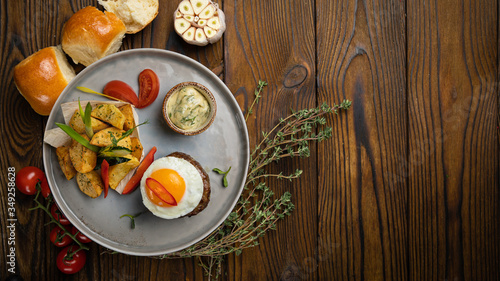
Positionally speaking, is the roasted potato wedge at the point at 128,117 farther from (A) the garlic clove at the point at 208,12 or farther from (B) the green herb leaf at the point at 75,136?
(A) the garlic clove at the point at 208,12

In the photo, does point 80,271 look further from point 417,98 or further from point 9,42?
point 417,98

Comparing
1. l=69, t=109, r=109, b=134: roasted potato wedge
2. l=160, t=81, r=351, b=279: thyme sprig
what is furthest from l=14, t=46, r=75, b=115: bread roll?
l=160, t=81, r=351, b=279: thyme sprig

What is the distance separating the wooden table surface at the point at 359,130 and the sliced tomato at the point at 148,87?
0.29 m

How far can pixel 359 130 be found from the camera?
2172 mm

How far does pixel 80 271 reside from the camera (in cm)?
209

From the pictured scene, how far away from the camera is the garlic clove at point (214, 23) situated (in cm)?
200

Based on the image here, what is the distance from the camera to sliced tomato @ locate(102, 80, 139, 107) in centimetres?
186

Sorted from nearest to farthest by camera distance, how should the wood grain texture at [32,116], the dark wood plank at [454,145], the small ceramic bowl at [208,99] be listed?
1. the small ceramic bowl at [208,99]
2. the wood grain texture at [32,116]
3. the dark wood plank at [454,145]

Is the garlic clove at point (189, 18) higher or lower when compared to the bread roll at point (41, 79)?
higher

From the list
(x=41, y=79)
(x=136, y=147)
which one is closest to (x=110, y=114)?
(x=136, y=147)

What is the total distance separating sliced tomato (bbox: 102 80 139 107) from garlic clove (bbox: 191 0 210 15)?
1.84 feet

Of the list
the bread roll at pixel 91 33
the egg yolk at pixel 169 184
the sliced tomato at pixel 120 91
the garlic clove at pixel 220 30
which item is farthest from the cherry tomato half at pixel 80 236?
the garlic clove at pixel 220 30

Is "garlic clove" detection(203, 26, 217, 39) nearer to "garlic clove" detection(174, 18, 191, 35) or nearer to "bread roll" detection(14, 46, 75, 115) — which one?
"garlic clove" detection(174, 18, 191, 35)

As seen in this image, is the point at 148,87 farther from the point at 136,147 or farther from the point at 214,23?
the point at 214,23
